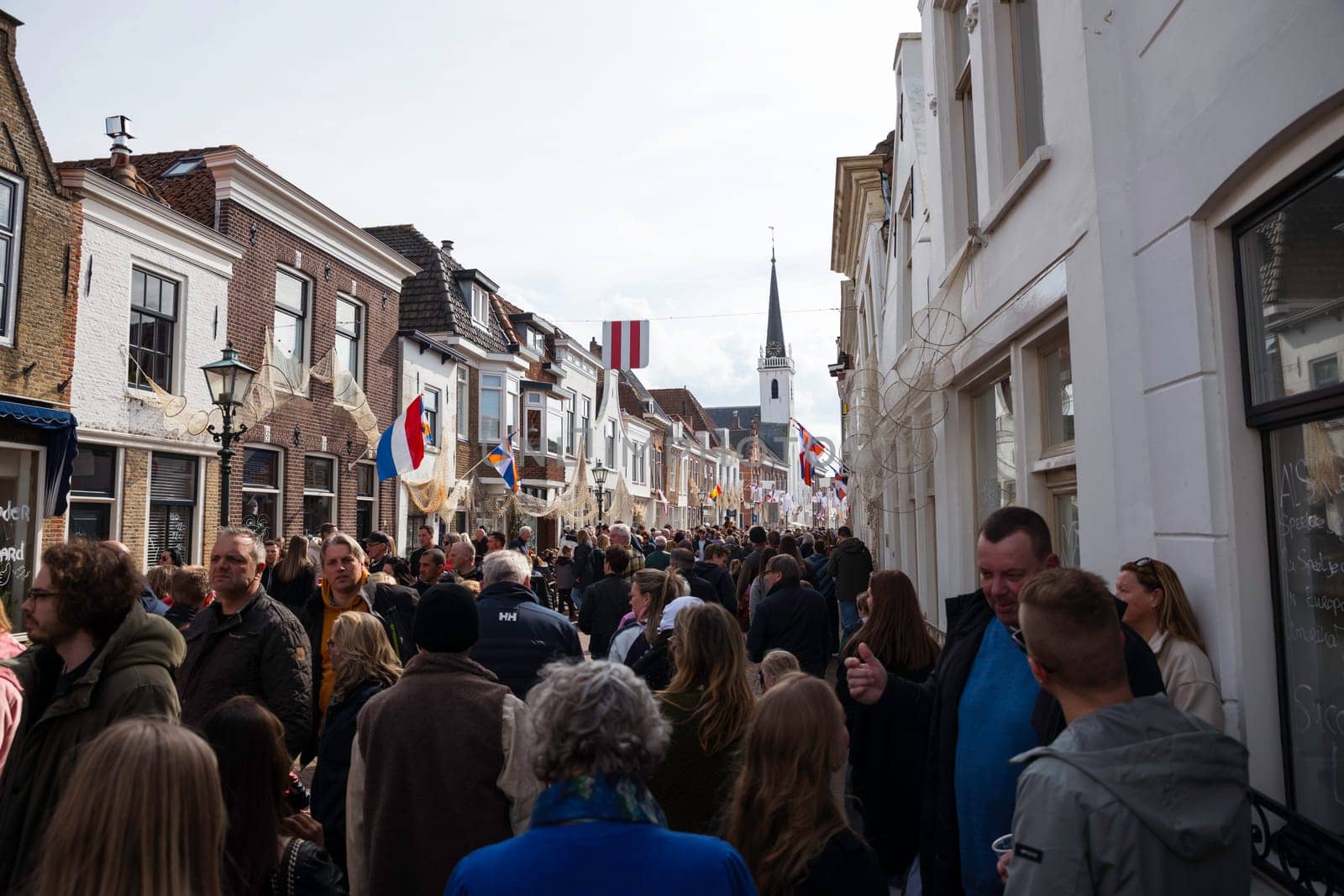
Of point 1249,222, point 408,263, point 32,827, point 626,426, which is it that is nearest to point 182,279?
point 408,263

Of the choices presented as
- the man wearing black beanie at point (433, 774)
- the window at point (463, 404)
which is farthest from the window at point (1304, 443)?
the window at point (463, 404)

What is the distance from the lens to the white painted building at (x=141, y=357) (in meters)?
12.3

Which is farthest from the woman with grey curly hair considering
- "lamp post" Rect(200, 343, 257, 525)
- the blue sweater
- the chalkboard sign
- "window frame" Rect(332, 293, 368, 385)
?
"window frame" Rect(332, 293, 368, 385)

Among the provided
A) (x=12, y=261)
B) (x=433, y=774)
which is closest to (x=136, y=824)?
(x=433, y=774)

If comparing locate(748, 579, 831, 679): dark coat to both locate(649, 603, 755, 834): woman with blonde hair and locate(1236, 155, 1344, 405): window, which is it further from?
locate(1236, 155, 1344, 405): window

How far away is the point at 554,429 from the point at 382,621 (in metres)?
27.3

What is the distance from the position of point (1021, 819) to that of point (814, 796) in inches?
22.1

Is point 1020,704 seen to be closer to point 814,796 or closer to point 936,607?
point 814,796

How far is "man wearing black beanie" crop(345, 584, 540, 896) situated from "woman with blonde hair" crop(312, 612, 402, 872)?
66cm

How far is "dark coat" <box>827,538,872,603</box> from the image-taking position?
38.4ft

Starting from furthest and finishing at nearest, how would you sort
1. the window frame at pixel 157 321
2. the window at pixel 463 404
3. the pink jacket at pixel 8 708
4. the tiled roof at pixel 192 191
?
the window at pixel 463 404 < the tiled roof at pixel 192 191 < the window frame at pixel 157 321 < the pink jacket at pixel 8 708

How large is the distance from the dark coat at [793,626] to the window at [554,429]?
24.0m

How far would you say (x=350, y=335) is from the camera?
63.9ft

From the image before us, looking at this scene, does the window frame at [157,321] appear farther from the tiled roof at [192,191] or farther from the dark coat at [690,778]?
the dark coat at [690,778]
